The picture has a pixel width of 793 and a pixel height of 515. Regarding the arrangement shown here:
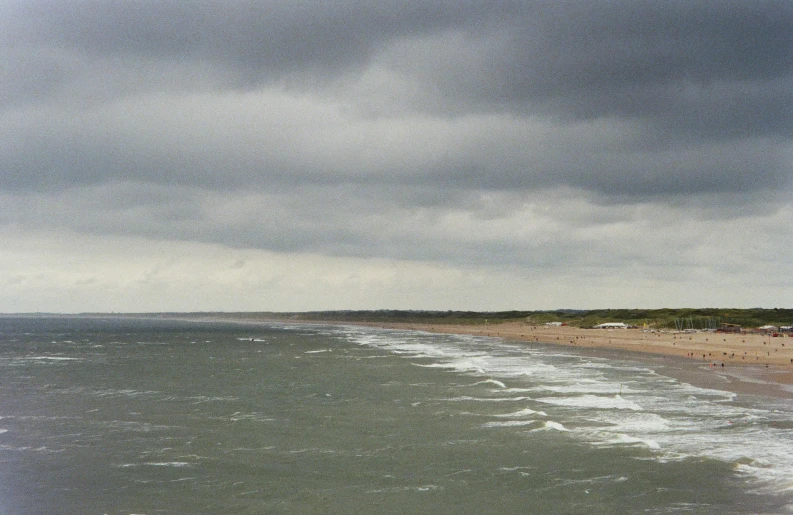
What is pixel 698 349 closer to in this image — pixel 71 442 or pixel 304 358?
pixel 304 358

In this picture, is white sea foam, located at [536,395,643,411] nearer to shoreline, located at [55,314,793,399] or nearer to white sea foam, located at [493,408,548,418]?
white sea foam, located at [493,408,548,418]

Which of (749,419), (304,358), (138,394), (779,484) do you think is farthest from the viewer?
(304,358)

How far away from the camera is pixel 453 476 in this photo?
29016 millimetres

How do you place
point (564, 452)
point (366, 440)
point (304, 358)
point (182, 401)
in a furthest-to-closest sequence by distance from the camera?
point (304, 358), point (182, 401), point (366, 440), point (564, 452)

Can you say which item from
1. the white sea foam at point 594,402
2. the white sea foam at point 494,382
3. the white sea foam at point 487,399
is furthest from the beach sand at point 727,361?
the white sea foam at point 487,399

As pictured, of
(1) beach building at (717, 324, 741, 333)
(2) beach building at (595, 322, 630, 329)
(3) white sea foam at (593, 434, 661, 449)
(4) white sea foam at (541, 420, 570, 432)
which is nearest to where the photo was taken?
(3) white sea foam at (593, 434, 661, 449)

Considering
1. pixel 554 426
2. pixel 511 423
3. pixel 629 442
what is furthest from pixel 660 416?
pixel 511 423

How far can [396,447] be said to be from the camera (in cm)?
3453

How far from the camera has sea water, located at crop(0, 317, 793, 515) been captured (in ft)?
84.3

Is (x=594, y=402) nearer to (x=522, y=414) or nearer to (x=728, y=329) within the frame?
(x=522, y=414)


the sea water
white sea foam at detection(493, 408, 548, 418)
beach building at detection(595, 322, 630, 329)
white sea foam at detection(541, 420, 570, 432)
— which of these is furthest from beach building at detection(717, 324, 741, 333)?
white sea foam at detection(541, 420, 570, 432)

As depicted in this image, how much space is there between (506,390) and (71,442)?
33786 mm

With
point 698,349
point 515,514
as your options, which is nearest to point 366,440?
point 515,514

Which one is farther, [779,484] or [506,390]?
[506,390]
